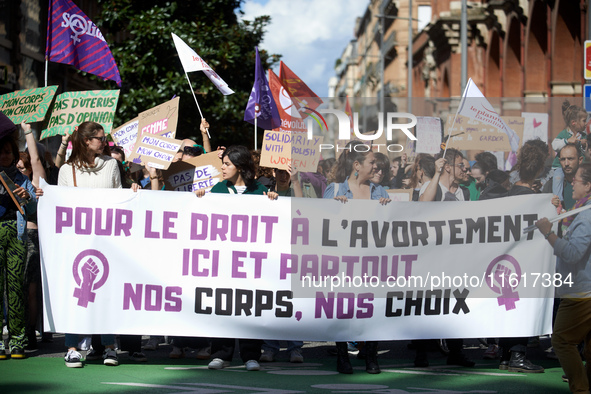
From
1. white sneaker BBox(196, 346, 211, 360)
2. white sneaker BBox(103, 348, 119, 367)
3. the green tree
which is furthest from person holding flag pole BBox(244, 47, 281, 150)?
the green tree

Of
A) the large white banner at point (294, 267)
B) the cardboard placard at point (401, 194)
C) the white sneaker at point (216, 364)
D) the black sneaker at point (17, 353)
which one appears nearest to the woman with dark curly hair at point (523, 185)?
the large white banner at point (294, 267)

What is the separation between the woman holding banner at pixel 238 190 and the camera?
21.9ft

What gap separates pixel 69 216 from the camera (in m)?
6.70

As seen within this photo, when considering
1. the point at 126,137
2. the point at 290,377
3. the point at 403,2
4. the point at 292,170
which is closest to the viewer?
the point at 290,377

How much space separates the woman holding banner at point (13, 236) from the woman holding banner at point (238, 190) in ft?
4.69

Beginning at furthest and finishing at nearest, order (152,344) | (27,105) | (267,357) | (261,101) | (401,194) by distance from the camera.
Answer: (261,101), (152,344), (27,105), (401,194), (267,357)

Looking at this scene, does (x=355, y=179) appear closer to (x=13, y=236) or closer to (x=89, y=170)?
(x=89, y=170)

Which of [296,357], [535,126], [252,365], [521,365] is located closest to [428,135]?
[535,126]

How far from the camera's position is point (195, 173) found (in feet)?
26.7

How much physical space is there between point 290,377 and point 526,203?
2.28 meters

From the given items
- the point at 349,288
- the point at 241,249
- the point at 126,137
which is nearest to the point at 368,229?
the point at 349,288

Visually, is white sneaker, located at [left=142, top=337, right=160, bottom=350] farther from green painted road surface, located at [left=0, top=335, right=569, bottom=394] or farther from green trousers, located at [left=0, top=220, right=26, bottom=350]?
→ green trousers, located at [left=0, top=220, right=26, bottom=350]

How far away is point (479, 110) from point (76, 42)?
4312 mm

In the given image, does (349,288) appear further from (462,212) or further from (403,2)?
(403,2)
